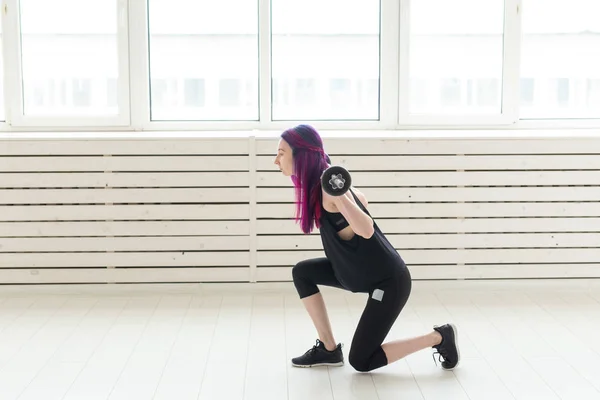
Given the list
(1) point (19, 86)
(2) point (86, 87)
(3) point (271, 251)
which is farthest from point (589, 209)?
(1) point (19, 86)

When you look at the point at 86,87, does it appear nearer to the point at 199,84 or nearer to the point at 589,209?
the point at 199,84

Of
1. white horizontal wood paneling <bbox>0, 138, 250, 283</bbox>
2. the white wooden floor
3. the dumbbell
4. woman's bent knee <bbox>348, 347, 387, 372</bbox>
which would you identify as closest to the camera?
the dumbbell

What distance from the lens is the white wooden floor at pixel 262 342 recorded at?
3.57 metres

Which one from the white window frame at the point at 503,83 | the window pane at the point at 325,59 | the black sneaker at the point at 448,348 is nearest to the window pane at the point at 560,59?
the white window frame at the point at 503,83

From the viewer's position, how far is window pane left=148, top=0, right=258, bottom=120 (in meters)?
5.55

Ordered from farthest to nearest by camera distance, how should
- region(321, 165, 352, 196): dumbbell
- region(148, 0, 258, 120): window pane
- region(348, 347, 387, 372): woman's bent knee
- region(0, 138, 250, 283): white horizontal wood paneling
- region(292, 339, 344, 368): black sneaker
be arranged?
region(148, 0, 258, 120): window pane
region(0, 138, 250, 283): white horizontal wood paneling
region(292, 339, 344, 368): black sneaker
region(348, 347, 387, 372): woman's bent knee
region(321, 165, 352, 196): dumbbell

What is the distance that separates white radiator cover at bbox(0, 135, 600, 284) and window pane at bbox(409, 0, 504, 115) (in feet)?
2.02

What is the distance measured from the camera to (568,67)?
5703 millimetres

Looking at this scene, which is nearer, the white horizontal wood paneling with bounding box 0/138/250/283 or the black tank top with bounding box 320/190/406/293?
the black tank top with bounding box 320/190/406/293

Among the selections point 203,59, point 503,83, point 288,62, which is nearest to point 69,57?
point 203,59

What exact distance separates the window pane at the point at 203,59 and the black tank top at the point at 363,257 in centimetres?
209

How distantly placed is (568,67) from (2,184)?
11.6ft

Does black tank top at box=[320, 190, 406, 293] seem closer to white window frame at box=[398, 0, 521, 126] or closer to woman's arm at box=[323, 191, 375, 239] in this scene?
woman's arm at box=[323, 191, 375, 239]

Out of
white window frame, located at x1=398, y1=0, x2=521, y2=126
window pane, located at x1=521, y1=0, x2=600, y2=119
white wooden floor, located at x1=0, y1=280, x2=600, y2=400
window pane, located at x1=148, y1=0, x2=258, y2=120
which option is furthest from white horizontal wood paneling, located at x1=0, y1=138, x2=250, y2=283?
window pane, located at x1=521, y1=0, x2=600, y2=119
